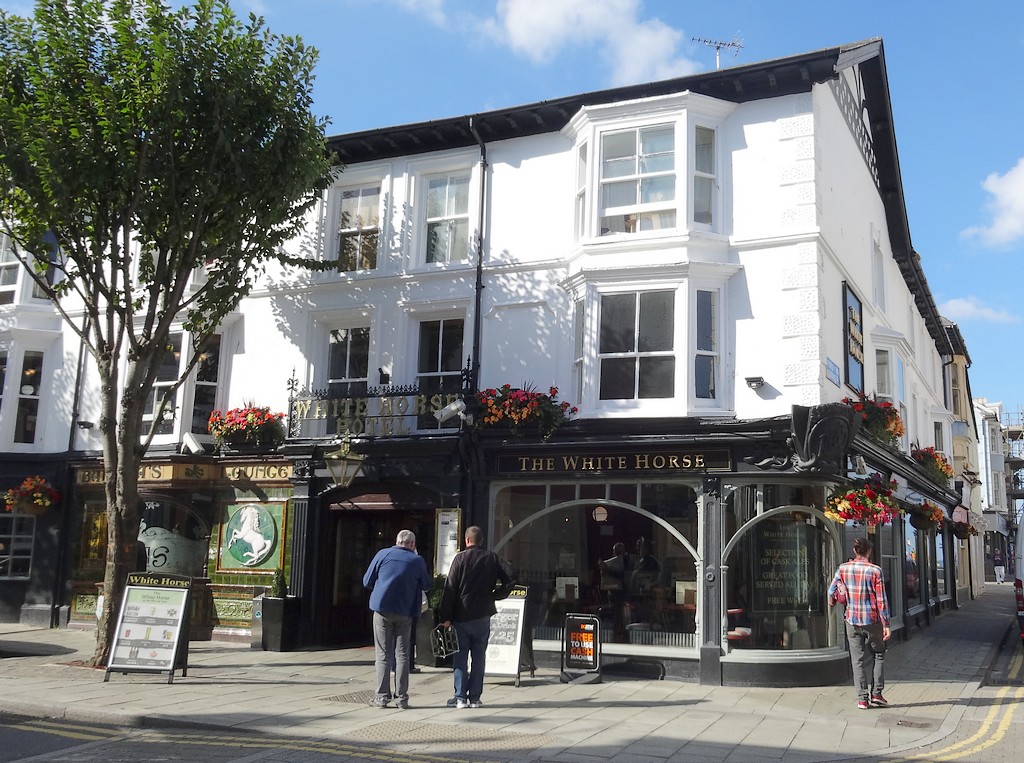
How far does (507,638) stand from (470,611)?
2073 mm

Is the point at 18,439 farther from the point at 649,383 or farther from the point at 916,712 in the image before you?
the point at 916,712

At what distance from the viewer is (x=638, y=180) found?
13500mm

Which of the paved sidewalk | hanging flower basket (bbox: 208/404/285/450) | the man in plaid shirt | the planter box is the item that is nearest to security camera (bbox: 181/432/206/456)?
hanging flower basket (bbox: 208/404/285/450)

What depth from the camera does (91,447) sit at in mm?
16719

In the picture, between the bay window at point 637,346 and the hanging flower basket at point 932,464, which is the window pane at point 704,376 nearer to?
the bay window at point 637,346

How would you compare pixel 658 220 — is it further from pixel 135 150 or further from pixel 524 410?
pixel 135 150

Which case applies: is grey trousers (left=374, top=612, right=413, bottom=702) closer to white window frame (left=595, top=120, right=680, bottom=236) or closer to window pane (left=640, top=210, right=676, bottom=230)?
white window frame (left=595, top=120, right=680, bottom=236)

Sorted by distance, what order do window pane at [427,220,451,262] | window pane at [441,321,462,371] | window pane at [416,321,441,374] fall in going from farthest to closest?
window pane at [427,220,451,262]
window pane at [416,321,441,374]
window pane at [441,321,462,371]

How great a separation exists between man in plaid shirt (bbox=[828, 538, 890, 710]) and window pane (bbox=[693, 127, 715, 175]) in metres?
6.28

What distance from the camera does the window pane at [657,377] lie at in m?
12.7

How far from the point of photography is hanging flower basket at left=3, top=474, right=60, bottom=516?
1611cm

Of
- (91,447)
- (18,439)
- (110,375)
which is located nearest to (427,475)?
(110,375)

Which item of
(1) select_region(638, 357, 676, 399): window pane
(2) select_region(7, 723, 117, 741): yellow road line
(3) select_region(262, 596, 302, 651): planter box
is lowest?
(2) select_region(7, 723, 117, 741): yellow road line

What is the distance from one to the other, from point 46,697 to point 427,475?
607 centimetres
